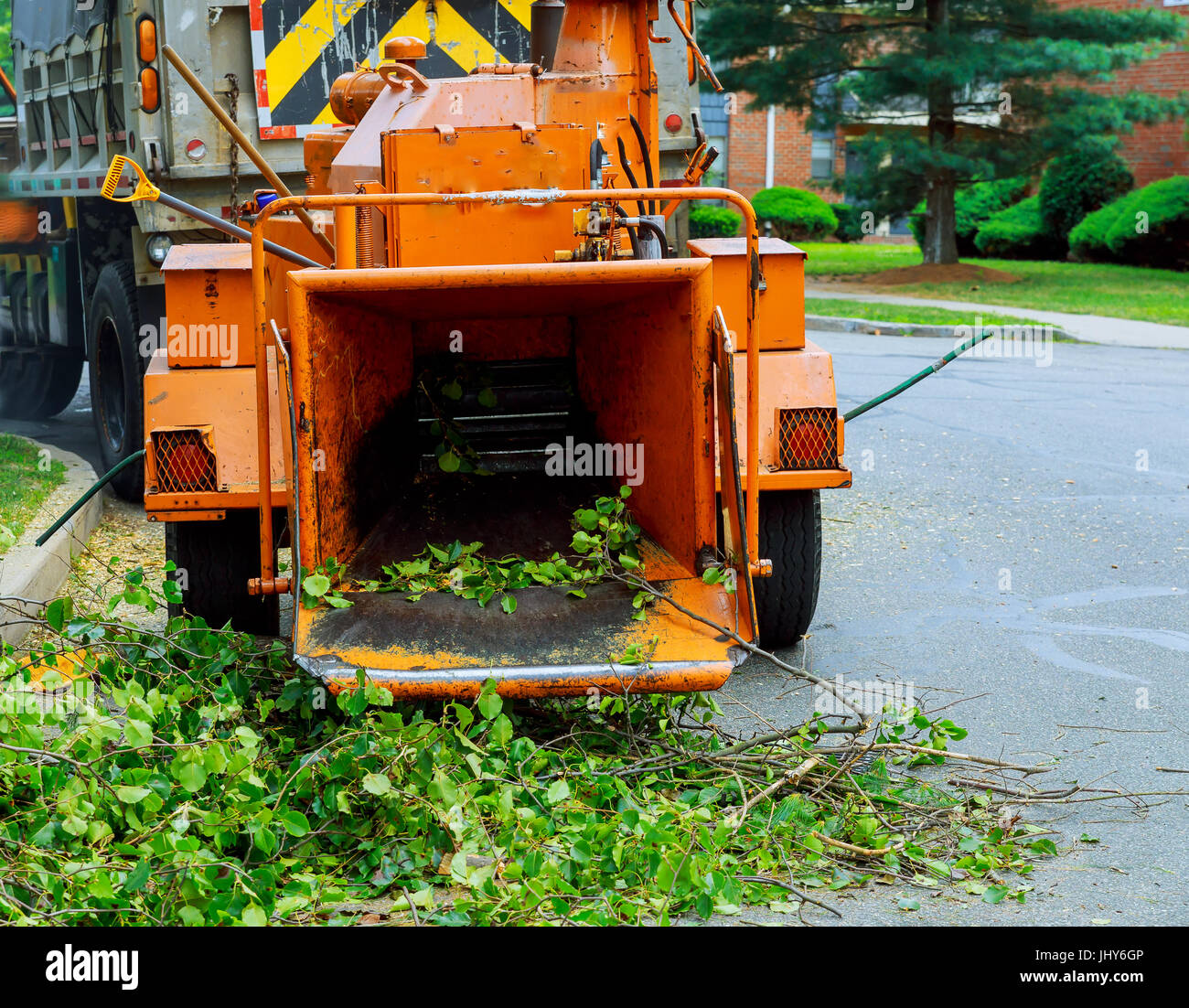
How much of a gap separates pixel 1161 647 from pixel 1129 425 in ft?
15.0

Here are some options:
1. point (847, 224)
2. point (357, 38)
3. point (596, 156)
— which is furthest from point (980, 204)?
point (596, 156)

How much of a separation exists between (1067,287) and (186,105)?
15.6 m

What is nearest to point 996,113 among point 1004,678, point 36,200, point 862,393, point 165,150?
point 862,393

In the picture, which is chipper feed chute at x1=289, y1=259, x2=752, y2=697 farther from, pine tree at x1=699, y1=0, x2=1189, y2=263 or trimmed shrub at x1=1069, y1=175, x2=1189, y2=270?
trimmed shrub at x1=1069, y1=175, x2=1189, y2=270

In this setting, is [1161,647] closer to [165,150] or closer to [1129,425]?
[1129,425]

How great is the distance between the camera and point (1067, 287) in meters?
19.8

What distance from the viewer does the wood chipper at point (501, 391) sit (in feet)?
12.7

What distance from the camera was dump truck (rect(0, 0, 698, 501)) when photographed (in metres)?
6.95

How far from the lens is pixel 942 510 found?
23.7 ft

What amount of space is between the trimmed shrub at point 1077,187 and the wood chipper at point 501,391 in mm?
21027

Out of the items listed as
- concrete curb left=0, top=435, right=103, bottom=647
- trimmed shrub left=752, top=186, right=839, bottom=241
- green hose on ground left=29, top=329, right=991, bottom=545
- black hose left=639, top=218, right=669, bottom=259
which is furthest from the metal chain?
trimmed shrub left=752, top=186, right=839, bottom=241

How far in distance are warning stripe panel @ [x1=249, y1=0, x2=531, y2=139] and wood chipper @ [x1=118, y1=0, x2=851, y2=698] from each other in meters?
1.41

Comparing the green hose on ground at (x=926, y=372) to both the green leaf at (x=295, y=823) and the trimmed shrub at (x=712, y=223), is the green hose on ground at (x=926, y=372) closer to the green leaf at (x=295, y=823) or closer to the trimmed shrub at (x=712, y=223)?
the green leaf at (x=295, y=823)

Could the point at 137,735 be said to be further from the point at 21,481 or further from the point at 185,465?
the point at 21,481
